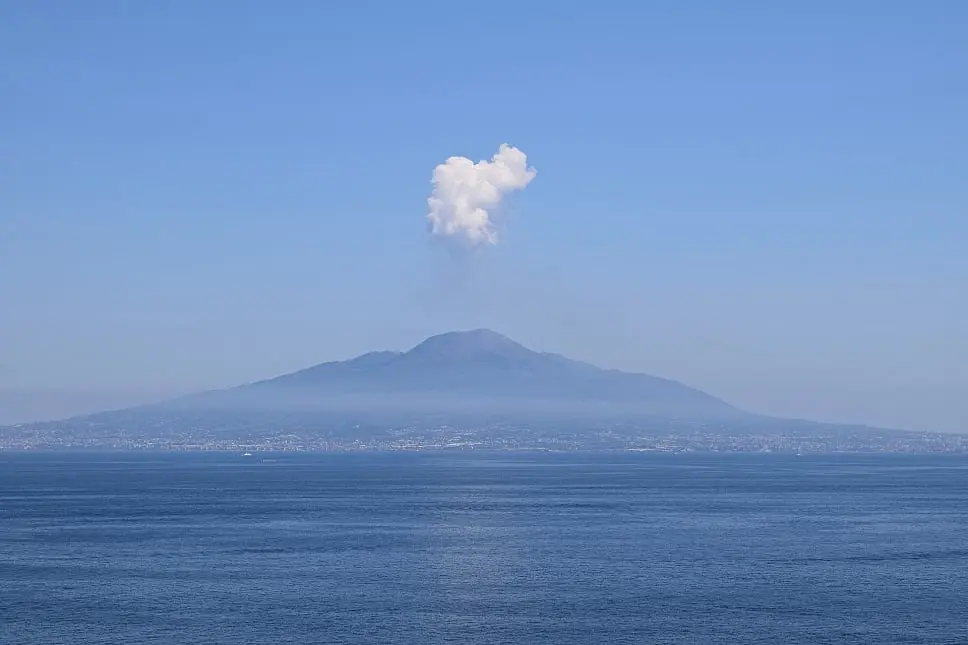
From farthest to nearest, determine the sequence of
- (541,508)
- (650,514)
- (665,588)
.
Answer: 1. (541,508)
2. (650,514)
3. (665,588)

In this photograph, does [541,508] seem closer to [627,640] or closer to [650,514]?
[650,514]

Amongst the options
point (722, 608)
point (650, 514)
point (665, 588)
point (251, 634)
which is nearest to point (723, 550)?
point (665, 588)

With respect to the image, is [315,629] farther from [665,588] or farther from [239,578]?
[665,588]

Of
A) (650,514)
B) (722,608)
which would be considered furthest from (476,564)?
(650,514)

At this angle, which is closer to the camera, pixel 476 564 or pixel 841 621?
pixel 841 621

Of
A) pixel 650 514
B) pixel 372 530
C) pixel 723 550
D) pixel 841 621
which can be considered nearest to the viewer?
pixel 841 621

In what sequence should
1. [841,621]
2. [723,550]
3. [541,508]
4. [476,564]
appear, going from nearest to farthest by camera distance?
[841,621]
[476,564]
[723,550]
[541,508]
